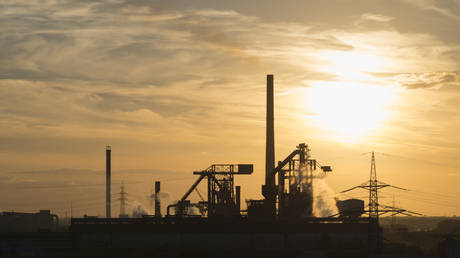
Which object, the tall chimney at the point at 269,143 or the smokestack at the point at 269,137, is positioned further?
the smokestack at the point at 269,137

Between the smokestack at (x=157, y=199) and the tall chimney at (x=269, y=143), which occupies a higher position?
the tall chimney at (x=269, y=143)

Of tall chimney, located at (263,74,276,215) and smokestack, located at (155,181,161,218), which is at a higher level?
tall chimney, located at (263,74,276,215)

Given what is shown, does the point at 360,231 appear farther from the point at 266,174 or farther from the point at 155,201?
the point at 155,201

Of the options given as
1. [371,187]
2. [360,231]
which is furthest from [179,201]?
[360,231]

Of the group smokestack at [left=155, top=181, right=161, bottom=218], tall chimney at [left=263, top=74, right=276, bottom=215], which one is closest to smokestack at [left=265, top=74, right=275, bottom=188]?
tall chimney at [left=263, top=74, right=276, bottom=215]

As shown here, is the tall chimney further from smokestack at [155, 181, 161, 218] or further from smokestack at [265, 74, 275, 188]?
smokestack at [155, 181, 161, 218]

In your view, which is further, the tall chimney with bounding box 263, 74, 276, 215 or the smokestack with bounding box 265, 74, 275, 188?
the smokestack with bounding box 265, 74, 275, 188

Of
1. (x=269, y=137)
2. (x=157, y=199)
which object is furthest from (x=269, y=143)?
(x=157, y=199)

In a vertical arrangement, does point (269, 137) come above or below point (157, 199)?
above

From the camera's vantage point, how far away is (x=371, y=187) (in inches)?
3401

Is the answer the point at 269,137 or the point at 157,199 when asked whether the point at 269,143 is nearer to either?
the point at 269,137

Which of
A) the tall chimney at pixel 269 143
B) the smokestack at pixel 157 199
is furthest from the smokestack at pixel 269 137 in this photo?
the smokestack at pixel 157 199

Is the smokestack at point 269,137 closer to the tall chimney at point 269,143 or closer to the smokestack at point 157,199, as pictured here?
the tall chimney at point 269,143

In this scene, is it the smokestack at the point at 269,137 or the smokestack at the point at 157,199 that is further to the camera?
→ the smokestack at the point at 157,199
